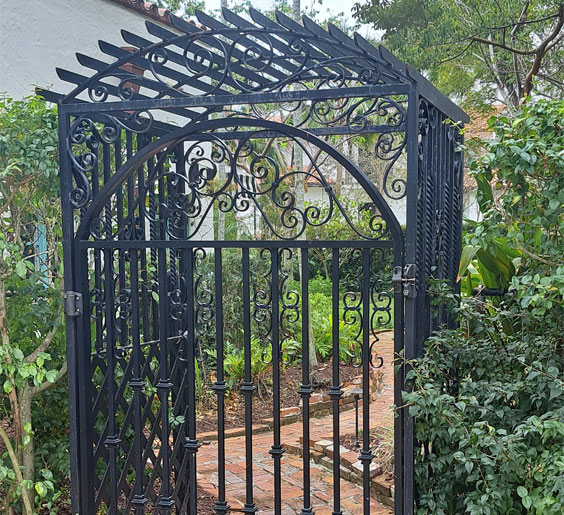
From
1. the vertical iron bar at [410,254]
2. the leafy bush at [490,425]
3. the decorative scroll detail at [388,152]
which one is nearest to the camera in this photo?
the leafy bush at [490,425]

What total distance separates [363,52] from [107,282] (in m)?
1.65

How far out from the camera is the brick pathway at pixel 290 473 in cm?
441

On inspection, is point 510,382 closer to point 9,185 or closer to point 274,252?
point 274,252

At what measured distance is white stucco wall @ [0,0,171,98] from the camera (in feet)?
21.5

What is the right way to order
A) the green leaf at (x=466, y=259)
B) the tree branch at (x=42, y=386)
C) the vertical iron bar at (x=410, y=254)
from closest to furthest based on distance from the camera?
1. the vertical iron bar at (x=410, y=254)
2. the tree branch at (x=42, y=386)
3. the green leaf at (x=466, y=259)

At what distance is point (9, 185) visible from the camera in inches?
137

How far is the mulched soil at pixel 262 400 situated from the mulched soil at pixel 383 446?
5.24ft

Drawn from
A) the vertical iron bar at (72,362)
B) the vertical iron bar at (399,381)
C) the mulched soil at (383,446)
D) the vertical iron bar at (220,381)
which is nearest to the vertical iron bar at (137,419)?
the vertical iron bar at (72,362)

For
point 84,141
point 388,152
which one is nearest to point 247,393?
point 388,152

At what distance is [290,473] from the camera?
199 inches

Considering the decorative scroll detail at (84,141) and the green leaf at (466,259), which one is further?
the green leaf at (466,259)

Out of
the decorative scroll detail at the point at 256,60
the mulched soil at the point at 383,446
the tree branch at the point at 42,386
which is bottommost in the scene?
the mulched soil at the point at 383,446

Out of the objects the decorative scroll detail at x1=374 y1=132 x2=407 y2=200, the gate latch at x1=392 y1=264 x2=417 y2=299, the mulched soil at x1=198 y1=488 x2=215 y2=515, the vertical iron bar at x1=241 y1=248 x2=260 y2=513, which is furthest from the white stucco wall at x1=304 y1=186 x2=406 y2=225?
the gate latch at x1=392 y1=264 x2=417 y2=299

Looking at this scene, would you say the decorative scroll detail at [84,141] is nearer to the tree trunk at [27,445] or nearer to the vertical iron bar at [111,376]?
the vertical iron bar at [111,376]
